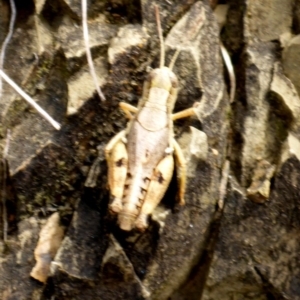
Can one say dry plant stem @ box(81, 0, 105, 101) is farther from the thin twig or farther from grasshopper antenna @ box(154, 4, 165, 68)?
the thin twig

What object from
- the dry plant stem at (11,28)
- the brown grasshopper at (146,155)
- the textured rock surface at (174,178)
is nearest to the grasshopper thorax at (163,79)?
the brown grasshopper at (146,155)

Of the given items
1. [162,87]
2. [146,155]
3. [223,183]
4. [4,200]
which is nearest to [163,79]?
[162,87]

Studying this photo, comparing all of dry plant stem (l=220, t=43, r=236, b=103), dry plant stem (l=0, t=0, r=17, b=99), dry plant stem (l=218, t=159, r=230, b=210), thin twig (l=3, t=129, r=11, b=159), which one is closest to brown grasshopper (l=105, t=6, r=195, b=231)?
dry plant stem (l=218, t=159, r=230, b=210)

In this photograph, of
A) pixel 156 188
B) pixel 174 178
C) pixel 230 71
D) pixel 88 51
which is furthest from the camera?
pixel 230 71

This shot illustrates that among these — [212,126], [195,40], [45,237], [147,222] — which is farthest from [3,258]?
[195,40]

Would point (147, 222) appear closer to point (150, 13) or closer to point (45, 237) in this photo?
point (45, 237)

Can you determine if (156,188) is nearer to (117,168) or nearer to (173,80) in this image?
(117,168)

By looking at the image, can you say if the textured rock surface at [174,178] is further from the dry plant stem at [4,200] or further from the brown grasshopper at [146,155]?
the brown grasshopper at [146,155]
